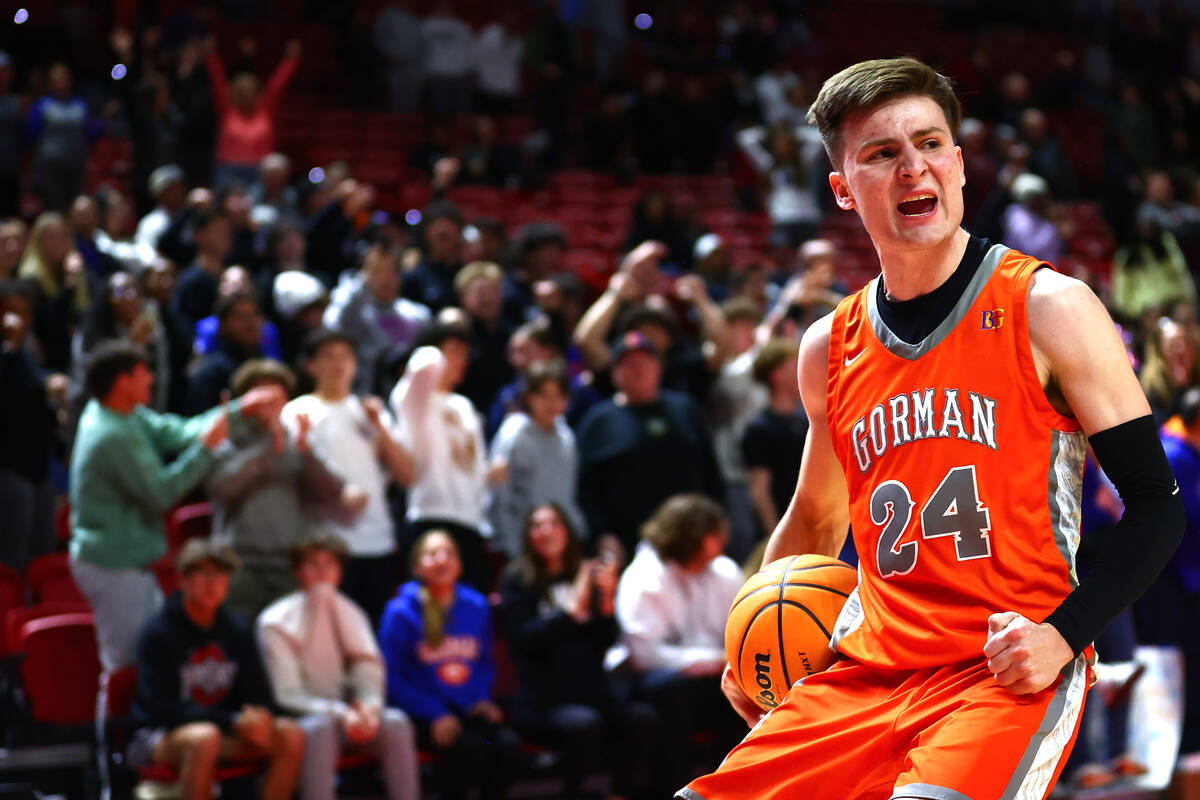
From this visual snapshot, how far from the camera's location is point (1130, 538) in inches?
95.1

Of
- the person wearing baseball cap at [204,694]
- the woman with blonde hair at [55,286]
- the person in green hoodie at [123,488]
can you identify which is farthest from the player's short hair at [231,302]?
the person wearing baseball cap at [204,694]

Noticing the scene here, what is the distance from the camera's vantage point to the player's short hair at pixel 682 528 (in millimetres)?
6855

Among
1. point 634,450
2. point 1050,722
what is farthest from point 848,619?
point 634,450

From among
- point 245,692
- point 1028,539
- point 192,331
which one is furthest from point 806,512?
point 192,331

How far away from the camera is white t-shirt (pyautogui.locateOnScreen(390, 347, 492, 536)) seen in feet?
23.1

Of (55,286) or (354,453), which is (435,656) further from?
(55,286)

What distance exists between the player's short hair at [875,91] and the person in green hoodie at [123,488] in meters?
4.19

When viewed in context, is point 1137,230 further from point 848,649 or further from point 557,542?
point 848,649

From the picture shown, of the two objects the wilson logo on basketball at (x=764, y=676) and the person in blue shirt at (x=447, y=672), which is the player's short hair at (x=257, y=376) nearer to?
the person in blue shirt at (x=447, y=672)

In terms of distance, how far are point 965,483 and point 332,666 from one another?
14.0 ft

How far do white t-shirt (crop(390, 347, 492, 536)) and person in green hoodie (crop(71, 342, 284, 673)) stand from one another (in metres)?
0.74

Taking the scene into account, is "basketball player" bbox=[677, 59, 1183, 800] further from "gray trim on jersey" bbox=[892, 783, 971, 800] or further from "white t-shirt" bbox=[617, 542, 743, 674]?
"white t-shirt" bbox=[617, 542, 743, 674]

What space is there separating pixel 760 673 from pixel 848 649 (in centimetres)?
30

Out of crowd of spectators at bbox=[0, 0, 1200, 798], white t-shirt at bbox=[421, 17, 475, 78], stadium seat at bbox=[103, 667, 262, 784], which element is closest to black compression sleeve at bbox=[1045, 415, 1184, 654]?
crowd of spectators at bbox=[0, 0, 1200, 798]
